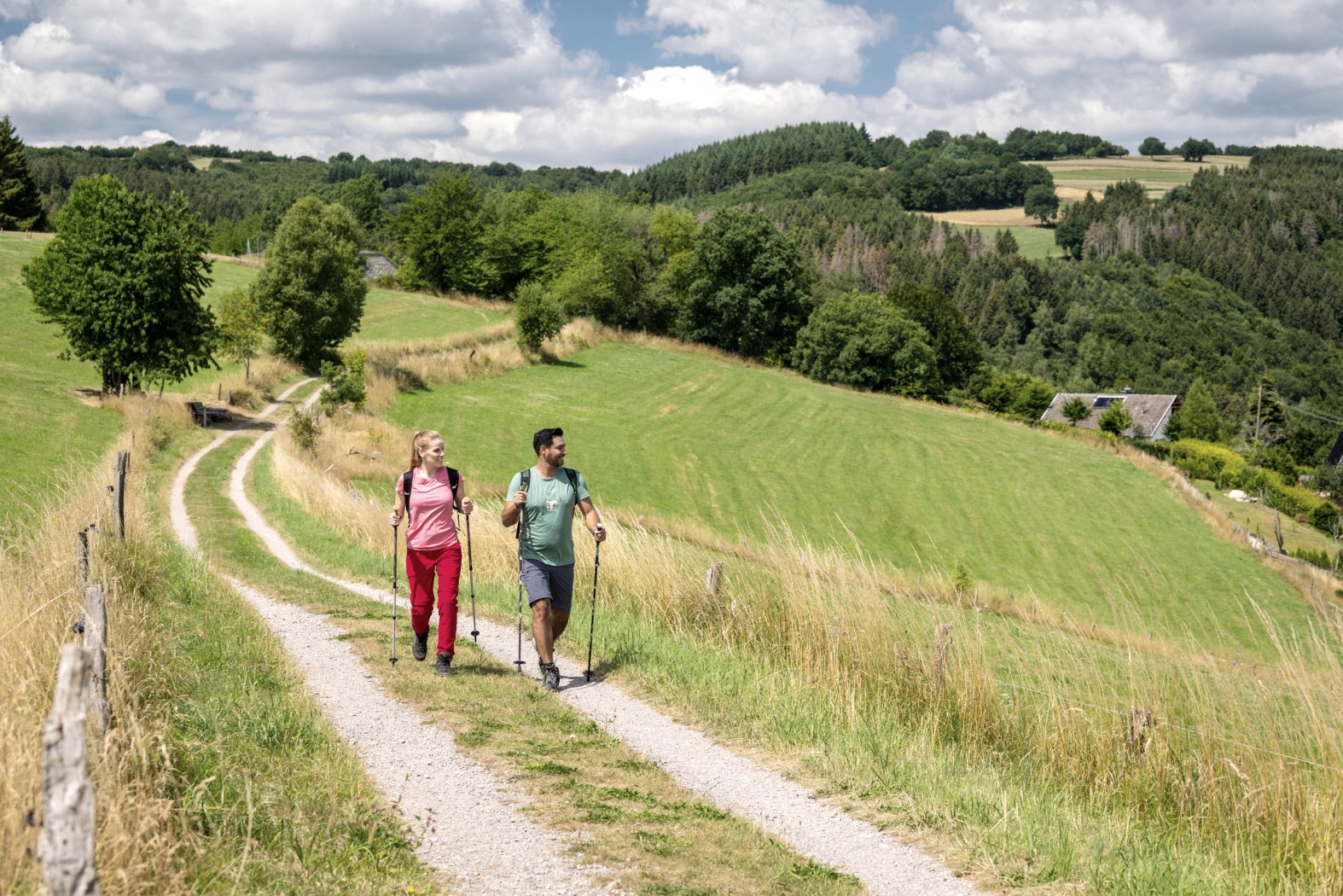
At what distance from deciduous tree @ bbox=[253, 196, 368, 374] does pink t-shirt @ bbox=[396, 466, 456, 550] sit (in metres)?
41.9

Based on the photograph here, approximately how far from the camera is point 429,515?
29.5ft

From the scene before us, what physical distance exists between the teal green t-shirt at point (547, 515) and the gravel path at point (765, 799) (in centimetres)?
121

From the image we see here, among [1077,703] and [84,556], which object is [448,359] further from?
[1077,703]

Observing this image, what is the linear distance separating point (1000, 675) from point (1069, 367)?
436 ft

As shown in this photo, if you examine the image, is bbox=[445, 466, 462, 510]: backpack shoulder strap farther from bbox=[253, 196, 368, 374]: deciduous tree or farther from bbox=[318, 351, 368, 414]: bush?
bbox=[253, 196, 368, 374]: deciduous tree

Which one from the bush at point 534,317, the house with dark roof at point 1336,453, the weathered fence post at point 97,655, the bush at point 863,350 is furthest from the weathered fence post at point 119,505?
the house with dark roof at point 1336,453

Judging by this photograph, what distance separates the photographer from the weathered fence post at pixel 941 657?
848cm

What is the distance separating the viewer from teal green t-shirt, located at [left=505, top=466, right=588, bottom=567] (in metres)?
8.95

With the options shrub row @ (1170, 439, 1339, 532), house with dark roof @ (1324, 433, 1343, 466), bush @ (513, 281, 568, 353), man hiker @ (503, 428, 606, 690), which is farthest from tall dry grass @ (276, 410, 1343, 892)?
house with dark roof @ (1324, 433, 1343, 466)

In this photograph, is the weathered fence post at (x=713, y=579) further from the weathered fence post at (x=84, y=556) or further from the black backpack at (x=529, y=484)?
the weathered fence post at (x=84, y=556)

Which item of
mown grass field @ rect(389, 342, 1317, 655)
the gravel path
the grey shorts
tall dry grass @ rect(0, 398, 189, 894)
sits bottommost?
mown grass field @ rect(389, 342, 1317, 655)

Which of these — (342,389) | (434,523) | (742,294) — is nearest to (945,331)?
(742,294)

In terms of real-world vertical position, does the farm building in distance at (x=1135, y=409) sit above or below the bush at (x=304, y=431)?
below

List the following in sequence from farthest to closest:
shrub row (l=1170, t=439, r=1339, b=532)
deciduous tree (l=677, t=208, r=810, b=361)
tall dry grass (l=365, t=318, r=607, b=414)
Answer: deciduous tree (l=677, t=208, r=810, b=361)
shrub row (l=1170, t=439, r=1339, b=532)
tall dry grass (l=365, t=318, r=607, b=414)
